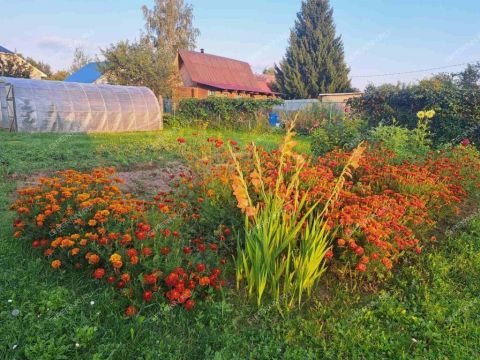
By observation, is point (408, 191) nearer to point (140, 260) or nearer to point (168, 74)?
point (140, 260)

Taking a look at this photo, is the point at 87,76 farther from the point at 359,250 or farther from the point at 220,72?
the point at 359,250

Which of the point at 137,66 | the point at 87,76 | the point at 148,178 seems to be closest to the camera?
the point at 148,178

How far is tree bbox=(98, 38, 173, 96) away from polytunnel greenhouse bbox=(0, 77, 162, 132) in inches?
212

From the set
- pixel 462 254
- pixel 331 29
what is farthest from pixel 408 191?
pixel 331 29

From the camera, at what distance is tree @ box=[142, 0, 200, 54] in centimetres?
3247

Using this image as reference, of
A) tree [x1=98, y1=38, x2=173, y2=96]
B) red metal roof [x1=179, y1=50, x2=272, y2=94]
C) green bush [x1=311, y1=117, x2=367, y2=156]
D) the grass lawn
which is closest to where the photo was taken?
the grass lawn

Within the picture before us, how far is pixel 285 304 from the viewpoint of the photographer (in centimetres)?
244

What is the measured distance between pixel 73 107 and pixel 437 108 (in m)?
12.6

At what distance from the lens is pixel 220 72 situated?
30641 millimetres

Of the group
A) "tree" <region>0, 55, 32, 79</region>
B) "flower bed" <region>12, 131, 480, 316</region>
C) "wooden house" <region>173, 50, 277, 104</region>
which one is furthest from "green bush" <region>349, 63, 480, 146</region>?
"tree" <region>0, 55, 32, 79</region>

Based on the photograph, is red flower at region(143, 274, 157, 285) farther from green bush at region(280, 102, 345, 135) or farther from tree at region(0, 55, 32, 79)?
tree at region(0, 55, 32, 79)

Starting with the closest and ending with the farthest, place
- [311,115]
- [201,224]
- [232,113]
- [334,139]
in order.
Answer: [201,224] < [334,139] < [311,115] < [232,113]

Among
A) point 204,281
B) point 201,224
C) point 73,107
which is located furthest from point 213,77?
point 204,281

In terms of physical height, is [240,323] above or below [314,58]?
below
